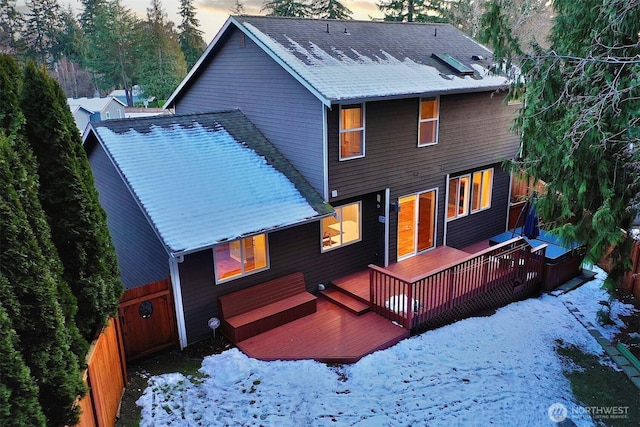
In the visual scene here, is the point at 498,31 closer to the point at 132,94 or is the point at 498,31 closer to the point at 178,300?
the point at 178,300

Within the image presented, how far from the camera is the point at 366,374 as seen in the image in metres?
8.02

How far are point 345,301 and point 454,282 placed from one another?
8.16 ft

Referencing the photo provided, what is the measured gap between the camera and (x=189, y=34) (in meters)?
52.7

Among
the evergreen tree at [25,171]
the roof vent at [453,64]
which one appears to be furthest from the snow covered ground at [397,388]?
the roof vent at [453,64]

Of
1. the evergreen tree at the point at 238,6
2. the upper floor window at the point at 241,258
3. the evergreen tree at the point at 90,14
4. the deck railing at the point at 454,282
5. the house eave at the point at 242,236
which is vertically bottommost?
the deck railing at the point at 454,282

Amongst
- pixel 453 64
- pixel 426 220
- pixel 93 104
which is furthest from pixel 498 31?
pixel 93 104

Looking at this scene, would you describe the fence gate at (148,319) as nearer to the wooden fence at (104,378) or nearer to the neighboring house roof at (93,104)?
the wooden fence at (104,378)

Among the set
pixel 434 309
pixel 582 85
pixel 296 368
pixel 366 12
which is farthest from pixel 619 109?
pixel 366 12

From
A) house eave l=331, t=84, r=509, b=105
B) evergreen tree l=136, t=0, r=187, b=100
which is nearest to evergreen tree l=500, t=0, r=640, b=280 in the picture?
house eave l=331, t=84, r=509, b=105

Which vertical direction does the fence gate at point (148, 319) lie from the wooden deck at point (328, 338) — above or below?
above

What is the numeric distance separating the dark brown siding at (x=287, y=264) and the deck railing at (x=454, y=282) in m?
1.29

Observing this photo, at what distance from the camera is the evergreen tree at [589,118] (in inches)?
305

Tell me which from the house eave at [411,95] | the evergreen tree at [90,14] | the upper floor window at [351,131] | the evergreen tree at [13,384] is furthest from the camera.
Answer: the evergreen tree at [90,14]

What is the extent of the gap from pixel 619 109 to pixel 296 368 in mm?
7173
